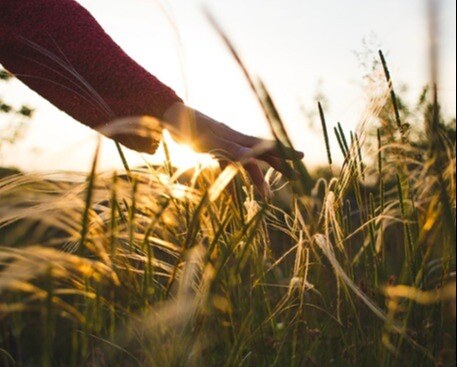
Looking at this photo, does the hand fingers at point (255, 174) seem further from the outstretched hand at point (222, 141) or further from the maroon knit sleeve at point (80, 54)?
the maroon knit sleeve at point (80, 54)

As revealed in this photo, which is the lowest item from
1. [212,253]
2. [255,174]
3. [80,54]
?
[212,253]

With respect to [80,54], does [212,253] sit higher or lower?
lower

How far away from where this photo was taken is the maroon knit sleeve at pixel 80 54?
1.36 m

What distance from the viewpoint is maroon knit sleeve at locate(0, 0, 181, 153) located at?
1.36m

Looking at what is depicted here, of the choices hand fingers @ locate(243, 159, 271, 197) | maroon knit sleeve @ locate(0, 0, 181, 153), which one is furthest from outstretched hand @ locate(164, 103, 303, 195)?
maroon knit sleeve @ locate(0, 0, 181, 153)

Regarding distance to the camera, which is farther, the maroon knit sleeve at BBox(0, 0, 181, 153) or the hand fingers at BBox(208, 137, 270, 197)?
the maroon knit sleeve at BBox(0, 0, 181, 153)

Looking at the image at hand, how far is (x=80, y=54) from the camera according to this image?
1358mm

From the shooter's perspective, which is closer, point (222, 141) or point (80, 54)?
point (222, 141)

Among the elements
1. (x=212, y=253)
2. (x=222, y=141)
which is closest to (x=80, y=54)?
(x=222, y=141)

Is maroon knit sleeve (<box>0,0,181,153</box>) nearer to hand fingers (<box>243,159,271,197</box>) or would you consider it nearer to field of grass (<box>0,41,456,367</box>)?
field of grass (<box>0,41,456,367</box>)

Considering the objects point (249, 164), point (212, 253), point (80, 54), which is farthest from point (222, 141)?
point (80, 54)

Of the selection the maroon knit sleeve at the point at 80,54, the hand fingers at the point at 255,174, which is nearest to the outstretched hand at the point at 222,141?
the hand fingers at the point at 255,174

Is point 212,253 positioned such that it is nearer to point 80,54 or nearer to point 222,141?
point 222,141

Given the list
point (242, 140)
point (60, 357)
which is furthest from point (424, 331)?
point (60, 357)
